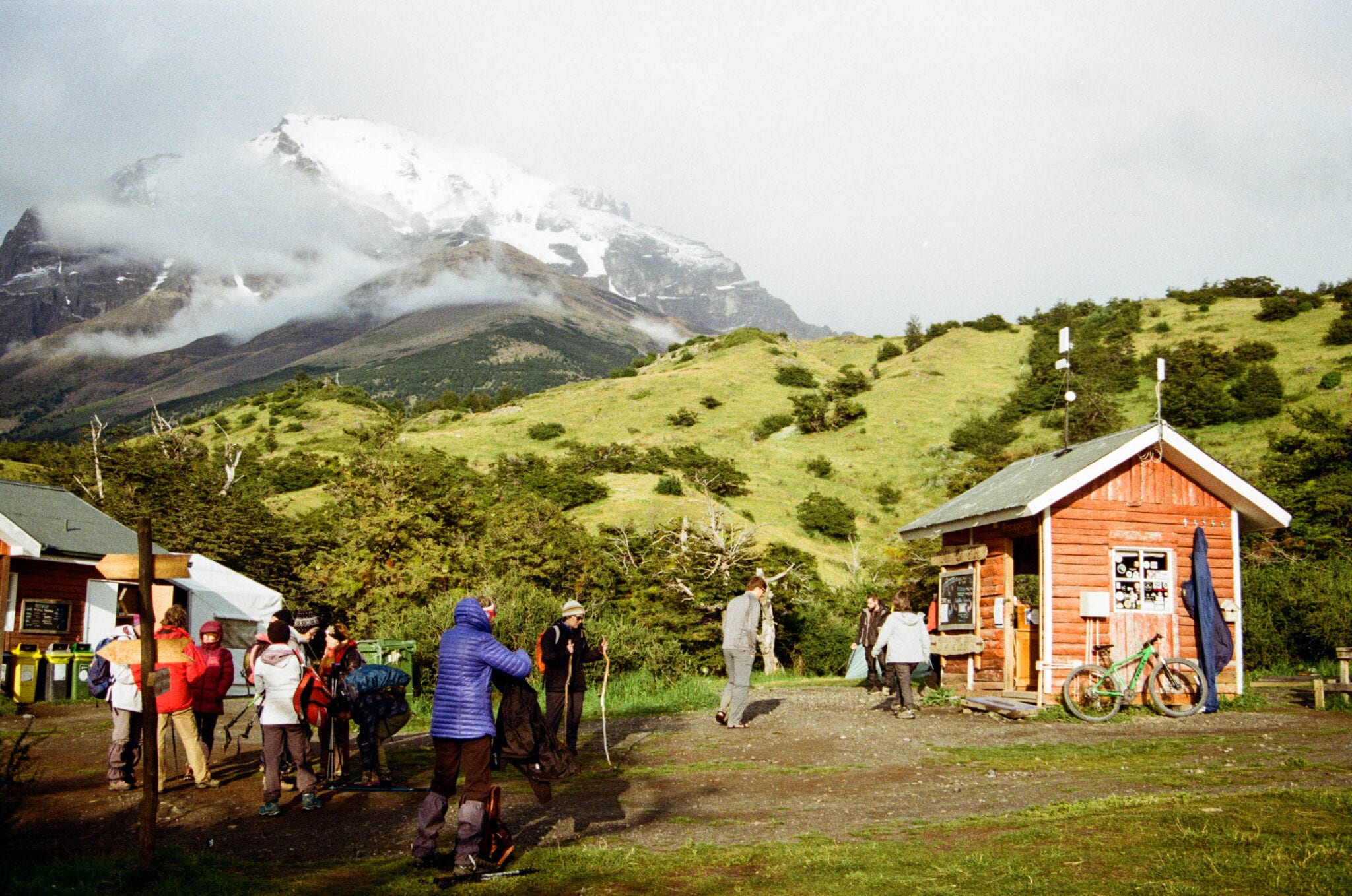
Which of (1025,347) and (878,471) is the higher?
(1025,347)

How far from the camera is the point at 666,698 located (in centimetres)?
1795

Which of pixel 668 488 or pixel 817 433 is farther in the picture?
pixel 817 433

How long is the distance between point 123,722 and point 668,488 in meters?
41.3

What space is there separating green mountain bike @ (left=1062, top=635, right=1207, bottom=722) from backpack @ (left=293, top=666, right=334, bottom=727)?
33.4 ft

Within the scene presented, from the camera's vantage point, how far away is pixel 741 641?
13.7 m

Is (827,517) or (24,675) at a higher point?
(827,517)

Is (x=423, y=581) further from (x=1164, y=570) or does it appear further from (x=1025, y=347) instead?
(x=1025, y=347)

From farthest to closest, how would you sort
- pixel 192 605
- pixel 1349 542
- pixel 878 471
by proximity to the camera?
1. pixel 878 471
2. pixel 1349 542
3. pixel 192 605

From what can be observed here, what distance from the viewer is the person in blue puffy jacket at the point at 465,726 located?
23.0 ft

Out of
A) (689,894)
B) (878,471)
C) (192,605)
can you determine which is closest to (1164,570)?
(689,894)

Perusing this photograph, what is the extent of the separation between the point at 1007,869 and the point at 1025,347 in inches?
3107

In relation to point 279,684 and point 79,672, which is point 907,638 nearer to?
point 279,684

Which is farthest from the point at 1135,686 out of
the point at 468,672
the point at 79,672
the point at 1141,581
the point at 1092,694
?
the point at 79,672

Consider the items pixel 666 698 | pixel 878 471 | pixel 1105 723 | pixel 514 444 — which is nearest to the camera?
pixel 1105 723
